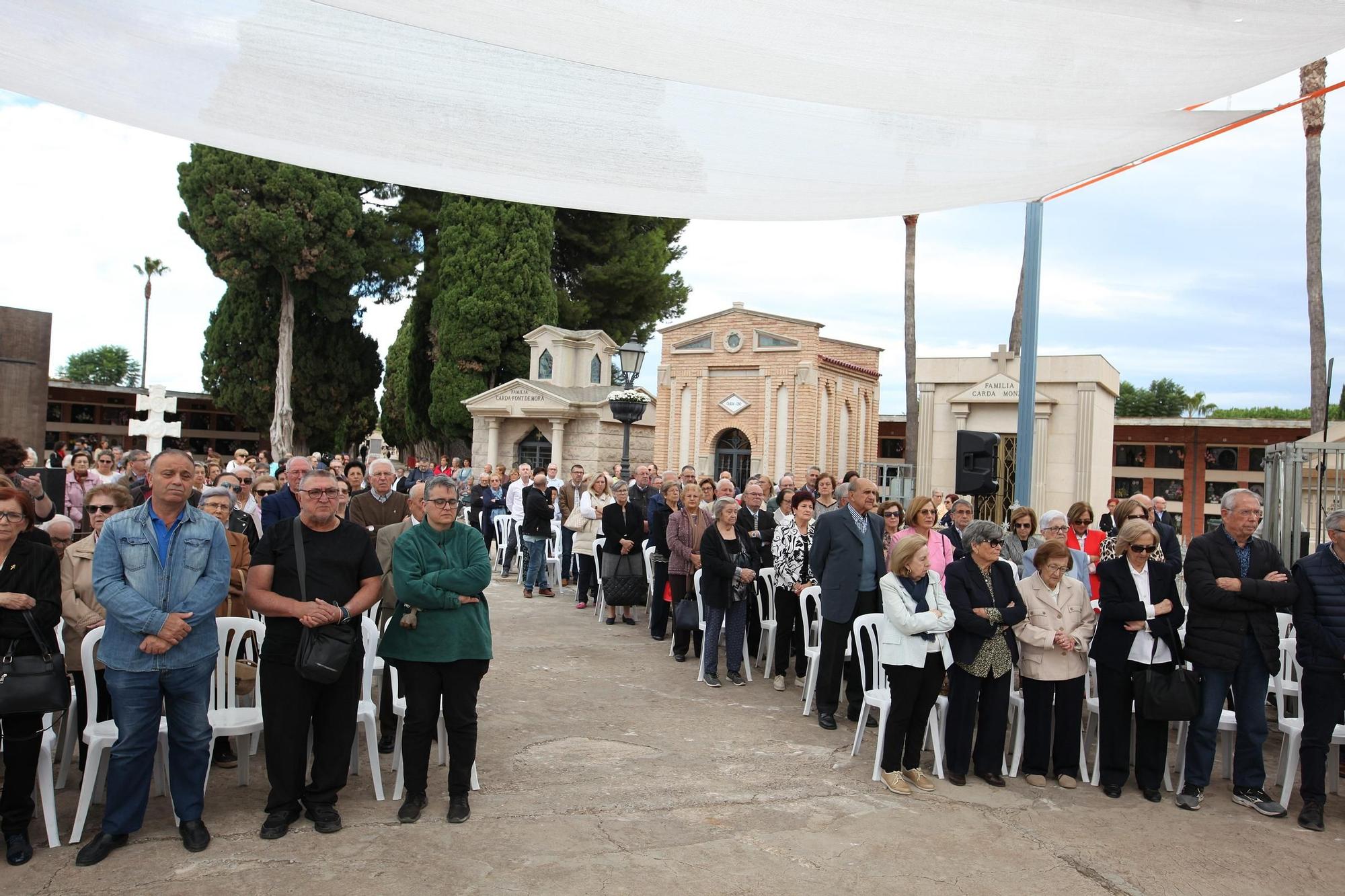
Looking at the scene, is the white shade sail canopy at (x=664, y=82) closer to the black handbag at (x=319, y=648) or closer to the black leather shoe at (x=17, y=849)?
the black handbag at (x=319, y=648)

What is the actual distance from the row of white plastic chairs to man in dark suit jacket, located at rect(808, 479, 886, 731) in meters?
2.48

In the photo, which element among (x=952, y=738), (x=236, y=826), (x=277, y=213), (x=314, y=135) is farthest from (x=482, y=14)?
(x=277, y=213)

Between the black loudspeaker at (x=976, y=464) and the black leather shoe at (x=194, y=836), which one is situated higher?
the black loudspeaker at (x=976, y=464)

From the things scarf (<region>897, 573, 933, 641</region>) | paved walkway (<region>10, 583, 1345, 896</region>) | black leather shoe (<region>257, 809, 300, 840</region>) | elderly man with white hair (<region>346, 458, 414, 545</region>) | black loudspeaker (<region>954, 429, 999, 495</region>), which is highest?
black loudspeaker (<region>954, 429, 999, 495</region>)

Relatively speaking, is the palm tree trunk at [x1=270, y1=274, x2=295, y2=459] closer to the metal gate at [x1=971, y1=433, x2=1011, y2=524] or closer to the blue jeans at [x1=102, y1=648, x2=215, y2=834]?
the metal gate at [x1=971, y1=433, x2=1011, y2=524]

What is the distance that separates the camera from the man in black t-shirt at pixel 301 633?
399cm

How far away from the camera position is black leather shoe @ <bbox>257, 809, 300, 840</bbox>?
155 inches

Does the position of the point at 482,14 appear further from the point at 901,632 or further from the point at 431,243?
the point at 431,243

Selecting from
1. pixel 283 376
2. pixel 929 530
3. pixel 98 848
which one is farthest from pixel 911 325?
pixel 98 848

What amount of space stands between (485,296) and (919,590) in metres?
25.2

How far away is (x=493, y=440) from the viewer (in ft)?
86.7

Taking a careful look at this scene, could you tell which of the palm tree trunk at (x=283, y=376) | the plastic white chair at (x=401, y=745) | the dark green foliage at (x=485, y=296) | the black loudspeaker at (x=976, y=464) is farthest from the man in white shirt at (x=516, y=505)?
the palm tree trunk at (x=283, y=376)

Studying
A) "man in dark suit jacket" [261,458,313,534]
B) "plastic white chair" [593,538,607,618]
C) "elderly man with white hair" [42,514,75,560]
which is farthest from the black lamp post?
"elderly man with white hair" [42,514,75,560]

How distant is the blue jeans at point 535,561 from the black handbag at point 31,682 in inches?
295
